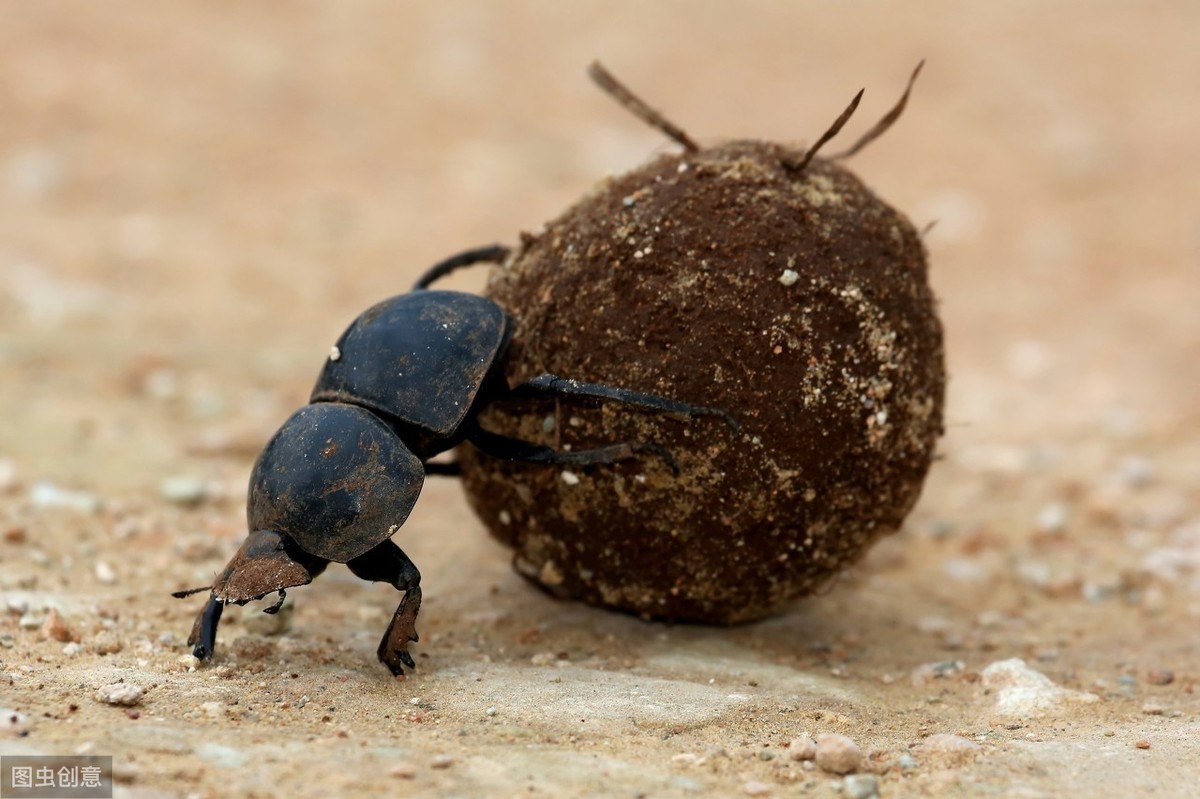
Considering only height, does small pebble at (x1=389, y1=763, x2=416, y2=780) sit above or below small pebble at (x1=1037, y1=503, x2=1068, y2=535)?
below

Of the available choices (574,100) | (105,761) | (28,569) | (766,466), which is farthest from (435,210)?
(105,761)

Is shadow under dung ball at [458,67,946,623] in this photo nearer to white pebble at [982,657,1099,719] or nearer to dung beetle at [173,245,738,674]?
dung beetle at [173,245,738,674]

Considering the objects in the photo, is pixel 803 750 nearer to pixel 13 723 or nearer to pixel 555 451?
pixel 555 451

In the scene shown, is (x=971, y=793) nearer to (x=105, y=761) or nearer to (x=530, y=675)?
(x=530, y=675)

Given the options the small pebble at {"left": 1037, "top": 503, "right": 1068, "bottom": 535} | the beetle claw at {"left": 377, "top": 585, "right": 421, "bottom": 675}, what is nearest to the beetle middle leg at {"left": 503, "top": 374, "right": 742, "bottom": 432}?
the beetle claw at {"left": 377, "top": 585, "right": 421, "bottom": 675}

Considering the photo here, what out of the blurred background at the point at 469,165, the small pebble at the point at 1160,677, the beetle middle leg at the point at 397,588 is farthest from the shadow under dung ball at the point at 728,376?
the blurred background at the point at 469,165

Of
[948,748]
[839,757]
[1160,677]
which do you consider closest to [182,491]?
[839,757]
